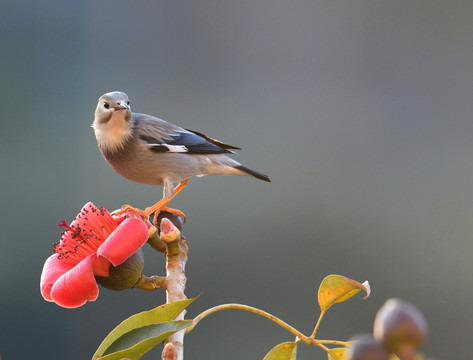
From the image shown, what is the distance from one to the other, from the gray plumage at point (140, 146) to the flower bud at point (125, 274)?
387 mm

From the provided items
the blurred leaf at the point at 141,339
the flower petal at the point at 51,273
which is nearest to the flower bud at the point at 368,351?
the blurred leaf at the point at 141,339

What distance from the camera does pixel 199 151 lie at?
1236 millimetres

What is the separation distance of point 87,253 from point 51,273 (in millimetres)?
41

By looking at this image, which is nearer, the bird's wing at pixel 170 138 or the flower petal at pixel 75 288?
the flower petal at pixel 75 288

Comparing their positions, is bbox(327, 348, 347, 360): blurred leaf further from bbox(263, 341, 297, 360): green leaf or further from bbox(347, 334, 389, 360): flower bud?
bbox(347, 334, 389, 360): flower bud

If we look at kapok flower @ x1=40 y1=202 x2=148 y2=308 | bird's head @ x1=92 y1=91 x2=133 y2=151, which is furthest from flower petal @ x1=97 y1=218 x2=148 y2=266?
bird's head @ x1=92 y1=91 x2=133 y2=151

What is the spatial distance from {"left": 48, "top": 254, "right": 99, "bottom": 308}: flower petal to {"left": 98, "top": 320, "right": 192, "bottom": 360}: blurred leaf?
53 mm

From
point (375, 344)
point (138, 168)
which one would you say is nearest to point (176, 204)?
point (138, 168)

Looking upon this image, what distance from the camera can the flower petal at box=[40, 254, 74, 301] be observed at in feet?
2.02

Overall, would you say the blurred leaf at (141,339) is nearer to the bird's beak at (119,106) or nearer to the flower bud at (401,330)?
the flower bud at (401,330)

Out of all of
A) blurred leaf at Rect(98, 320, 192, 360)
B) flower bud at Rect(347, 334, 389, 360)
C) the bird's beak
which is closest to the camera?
flower bud at Rect(347, 334, 389, 360)

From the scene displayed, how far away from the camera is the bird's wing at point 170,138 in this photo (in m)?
1.14

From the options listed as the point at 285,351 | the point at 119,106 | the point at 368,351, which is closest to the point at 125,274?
the point at 285,351

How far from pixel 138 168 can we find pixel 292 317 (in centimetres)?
289
